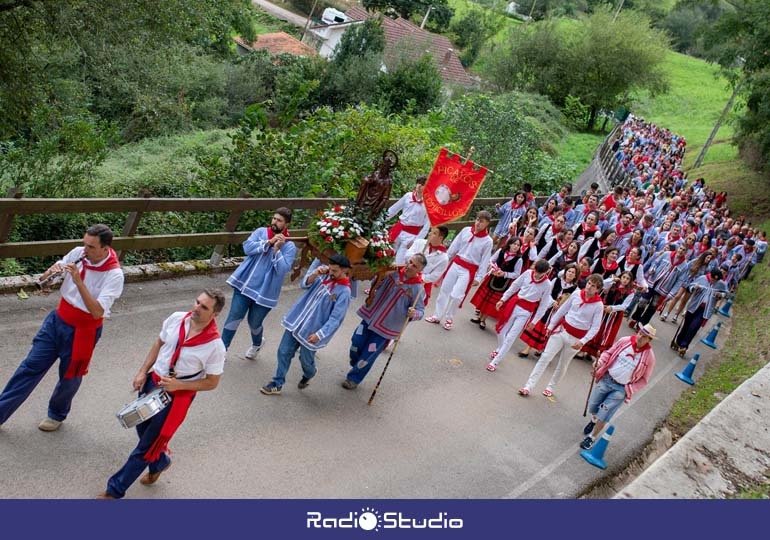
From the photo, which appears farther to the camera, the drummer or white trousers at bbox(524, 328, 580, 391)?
white trousers at bbox(524, 328, 580, 391)

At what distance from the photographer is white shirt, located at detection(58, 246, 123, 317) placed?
632cm

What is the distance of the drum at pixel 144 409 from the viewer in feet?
19.0

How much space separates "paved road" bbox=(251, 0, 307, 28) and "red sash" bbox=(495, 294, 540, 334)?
224ft

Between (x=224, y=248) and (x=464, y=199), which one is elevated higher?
(x=464, y=199)

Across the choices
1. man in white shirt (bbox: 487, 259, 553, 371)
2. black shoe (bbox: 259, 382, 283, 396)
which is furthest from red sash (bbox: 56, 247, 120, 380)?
man in white shirt (bbox: 487, 259, 553, 371)

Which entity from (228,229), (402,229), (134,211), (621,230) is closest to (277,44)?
(621,230)

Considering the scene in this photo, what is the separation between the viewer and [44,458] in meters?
6.37

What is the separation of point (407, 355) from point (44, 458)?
18.5 feet

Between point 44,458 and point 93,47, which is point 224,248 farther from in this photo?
point 93,47

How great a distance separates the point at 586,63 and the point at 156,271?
164 feet

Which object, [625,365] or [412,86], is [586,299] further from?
[412,86]

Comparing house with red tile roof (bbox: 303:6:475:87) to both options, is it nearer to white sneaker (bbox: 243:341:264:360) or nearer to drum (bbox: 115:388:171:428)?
white sneaker (bbox: 243:341:264:360)
